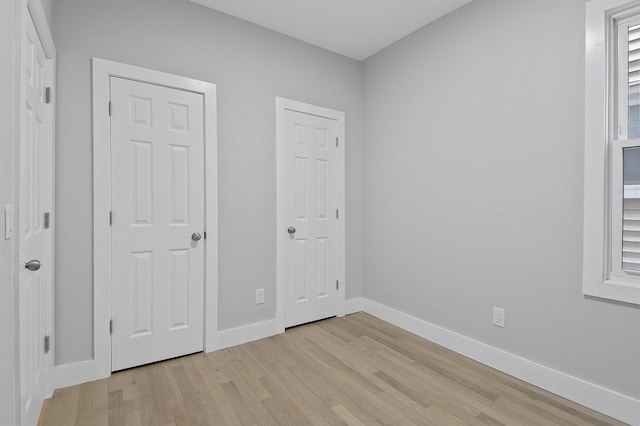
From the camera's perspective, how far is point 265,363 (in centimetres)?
242

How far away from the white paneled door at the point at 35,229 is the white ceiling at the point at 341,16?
140cm

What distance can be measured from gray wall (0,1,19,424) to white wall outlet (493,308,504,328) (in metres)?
2.70

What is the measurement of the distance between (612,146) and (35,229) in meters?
3.26

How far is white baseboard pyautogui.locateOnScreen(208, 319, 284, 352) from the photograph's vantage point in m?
2.66

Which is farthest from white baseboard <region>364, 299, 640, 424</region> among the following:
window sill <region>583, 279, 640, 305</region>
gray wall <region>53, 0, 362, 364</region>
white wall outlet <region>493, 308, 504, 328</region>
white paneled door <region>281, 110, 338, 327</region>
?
gray wall <region>53, 0, 362, 364</region>

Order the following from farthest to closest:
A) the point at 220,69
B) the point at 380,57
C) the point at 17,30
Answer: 1. the point at 380,57
2. the point at 220,69
3. the point at 17,30

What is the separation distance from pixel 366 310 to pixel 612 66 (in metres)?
2.83

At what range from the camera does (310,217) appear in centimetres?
323

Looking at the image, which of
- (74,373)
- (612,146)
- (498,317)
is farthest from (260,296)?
(612,146)

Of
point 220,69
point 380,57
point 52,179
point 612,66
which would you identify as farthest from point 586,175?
point 52,179

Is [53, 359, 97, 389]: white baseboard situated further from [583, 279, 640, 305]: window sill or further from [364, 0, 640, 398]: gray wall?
[583, 279, 640, 305]: window sill

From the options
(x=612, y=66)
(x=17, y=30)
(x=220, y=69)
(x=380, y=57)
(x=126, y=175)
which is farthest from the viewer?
(x=380, y=57)

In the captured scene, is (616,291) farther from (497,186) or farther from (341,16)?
(341,16)

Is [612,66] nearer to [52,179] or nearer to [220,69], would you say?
[220,69]
